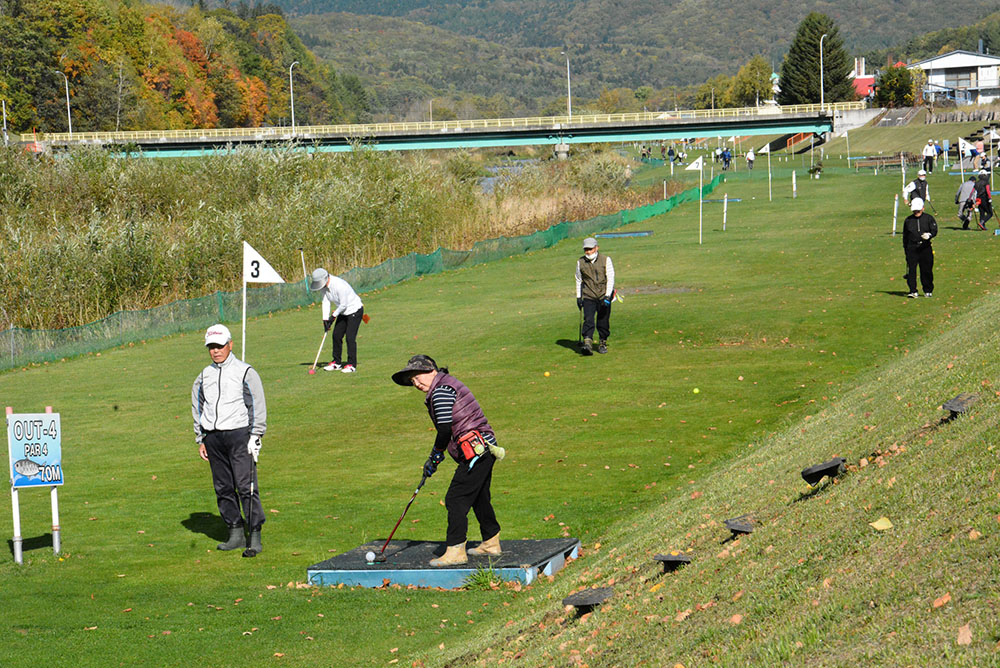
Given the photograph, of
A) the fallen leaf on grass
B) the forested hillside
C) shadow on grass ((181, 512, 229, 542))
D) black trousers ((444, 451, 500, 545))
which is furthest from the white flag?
the forested hillside

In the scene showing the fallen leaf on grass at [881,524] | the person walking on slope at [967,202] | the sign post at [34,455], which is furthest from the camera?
the person walking on slope at [967,202]

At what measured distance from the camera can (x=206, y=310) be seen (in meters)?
33.3

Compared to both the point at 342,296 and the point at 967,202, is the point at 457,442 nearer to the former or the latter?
the point at 342,296

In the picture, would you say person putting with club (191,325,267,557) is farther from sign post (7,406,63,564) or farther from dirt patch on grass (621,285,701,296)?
dirt patch on grass (621,285,701,296)

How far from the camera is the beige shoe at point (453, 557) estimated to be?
10969 millimetres

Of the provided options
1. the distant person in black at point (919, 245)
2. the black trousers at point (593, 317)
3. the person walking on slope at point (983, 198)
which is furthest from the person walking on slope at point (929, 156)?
the black trousers at point (593, 317)

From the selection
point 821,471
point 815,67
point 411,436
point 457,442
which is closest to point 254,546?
point 457,442

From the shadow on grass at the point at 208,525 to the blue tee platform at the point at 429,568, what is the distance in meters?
2.32

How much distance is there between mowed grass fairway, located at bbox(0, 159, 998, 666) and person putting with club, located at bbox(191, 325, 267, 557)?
676mm

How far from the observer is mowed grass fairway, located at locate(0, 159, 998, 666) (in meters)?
10.0

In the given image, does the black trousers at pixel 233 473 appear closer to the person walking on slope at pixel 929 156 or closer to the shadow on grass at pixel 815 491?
the shadow on grass at pixel 815 491

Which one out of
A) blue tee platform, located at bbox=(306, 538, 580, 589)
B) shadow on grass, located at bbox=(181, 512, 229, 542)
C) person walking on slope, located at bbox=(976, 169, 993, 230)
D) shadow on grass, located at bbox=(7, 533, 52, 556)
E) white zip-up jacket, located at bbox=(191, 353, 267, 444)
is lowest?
shadow on grass, located at bbox=(181, 512, 229, 542)

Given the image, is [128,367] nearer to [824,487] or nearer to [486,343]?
[486,343]

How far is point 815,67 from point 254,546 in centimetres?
14401
